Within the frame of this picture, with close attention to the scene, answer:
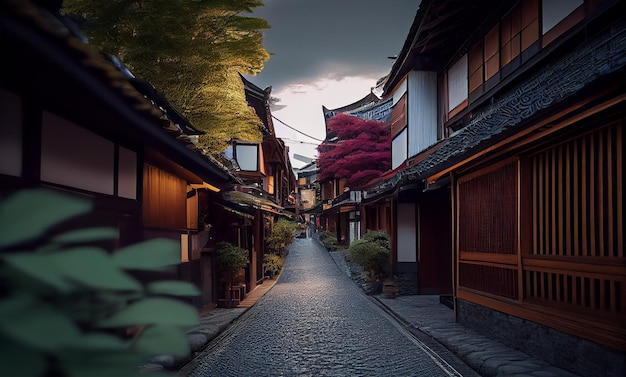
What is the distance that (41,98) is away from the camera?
4.34 meters

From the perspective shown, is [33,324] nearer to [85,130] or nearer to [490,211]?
[85,130]

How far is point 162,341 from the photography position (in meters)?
1.02

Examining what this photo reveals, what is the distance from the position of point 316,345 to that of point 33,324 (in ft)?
28.1

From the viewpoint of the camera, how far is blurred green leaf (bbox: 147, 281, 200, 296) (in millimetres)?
1071

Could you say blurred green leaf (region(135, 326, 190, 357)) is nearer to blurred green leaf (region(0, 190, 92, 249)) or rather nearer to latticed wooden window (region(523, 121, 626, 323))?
blurred green leaf (region(0, 190, 92, 249))

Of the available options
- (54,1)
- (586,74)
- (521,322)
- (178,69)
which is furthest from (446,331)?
(54,1)

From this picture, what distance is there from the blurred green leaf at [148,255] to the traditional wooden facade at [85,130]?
0.53 feet

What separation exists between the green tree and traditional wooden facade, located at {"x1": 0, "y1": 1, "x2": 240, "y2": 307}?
1982 millimetres

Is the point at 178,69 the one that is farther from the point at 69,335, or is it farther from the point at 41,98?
the point at 69,335

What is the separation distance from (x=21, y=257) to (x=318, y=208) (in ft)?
155

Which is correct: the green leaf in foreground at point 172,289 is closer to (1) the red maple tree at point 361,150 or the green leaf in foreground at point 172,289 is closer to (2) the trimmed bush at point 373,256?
(2) the trimmed bush at point 373,256

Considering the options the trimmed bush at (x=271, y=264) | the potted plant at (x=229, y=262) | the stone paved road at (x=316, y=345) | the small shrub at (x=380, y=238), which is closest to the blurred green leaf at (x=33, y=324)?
the stone paved road at (x=316, y=345)

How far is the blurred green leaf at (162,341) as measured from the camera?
1006 mm

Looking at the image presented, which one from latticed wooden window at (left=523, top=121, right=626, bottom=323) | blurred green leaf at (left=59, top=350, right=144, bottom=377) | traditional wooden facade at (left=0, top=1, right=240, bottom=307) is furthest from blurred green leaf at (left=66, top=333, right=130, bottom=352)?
latticed wooden window at (left=523, top=121, right=626, bottom=323)
